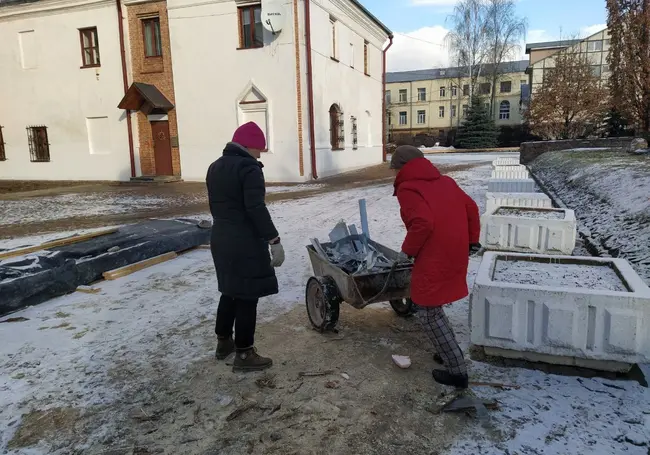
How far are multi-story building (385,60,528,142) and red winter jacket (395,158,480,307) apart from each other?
59.1 m

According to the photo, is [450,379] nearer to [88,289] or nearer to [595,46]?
[88,289]

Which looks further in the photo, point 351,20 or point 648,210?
point 351,20

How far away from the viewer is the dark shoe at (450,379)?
3160 mm

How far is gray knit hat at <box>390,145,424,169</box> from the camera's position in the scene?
3127mm

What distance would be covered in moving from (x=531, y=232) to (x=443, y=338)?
3914 millimetres

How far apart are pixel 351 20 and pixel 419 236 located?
21.4 meters

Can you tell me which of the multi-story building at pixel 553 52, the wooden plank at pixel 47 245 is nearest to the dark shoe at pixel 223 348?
the wooden plank at pixel 47 245

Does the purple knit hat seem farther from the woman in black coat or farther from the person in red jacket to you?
the person in red jacket

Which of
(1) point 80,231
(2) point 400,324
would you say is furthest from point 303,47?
(2) point 400,324

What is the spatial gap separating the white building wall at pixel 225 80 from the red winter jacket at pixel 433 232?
14920mm

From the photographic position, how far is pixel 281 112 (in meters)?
17.6

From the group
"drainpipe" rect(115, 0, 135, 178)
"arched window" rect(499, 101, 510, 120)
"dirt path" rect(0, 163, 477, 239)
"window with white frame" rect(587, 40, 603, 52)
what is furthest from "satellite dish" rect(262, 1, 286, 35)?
"arched window" rect(499, 101, 510, 120)

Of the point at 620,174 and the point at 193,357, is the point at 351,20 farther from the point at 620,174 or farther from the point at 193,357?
the point at 193,357

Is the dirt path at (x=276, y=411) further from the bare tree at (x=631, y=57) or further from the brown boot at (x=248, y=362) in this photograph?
the bare tree at (x=631, y=57)
